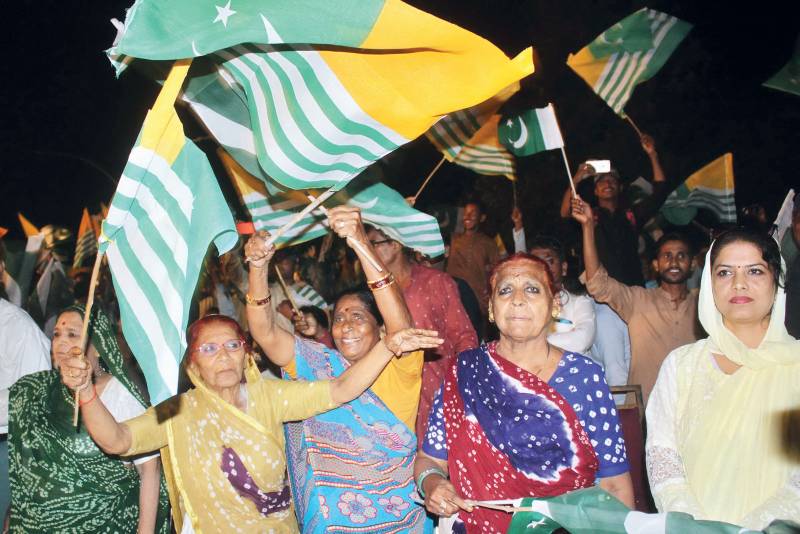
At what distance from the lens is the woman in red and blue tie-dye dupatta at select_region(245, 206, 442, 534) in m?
3.68

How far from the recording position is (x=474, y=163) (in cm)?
652

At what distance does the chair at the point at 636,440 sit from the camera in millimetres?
4406

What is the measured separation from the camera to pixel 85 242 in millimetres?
9516

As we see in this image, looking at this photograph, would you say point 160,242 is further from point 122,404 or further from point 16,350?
point 16,350

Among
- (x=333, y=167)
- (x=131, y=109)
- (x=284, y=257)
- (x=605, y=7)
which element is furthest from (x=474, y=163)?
(x=131, y=109)

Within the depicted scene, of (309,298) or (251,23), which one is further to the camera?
(309,298)

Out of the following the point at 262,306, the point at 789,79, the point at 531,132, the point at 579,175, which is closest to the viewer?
the point at 262,306

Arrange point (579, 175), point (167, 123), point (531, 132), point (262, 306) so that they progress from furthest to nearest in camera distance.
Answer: point (579, 175), point (531, 132), point (262, 306), point (167, 123)

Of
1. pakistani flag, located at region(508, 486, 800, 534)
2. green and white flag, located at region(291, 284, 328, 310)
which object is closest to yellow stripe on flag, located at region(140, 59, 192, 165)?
pakistani flag, located at region(508, 486, 800, 534)

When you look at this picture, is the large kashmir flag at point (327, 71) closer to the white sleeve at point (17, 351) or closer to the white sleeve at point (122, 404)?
the white sleeve at point (122, 404)

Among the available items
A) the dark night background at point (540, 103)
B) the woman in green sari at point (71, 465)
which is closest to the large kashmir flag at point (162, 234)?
the woman in green sari at point (71, 465)

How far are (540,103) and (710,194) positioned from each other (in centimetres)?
442

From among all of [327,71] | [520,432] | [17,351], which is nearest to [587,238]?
[520,432]

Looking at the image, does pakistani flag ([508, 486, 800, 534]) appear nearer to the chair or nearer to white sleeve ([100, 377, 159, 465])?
the chair
